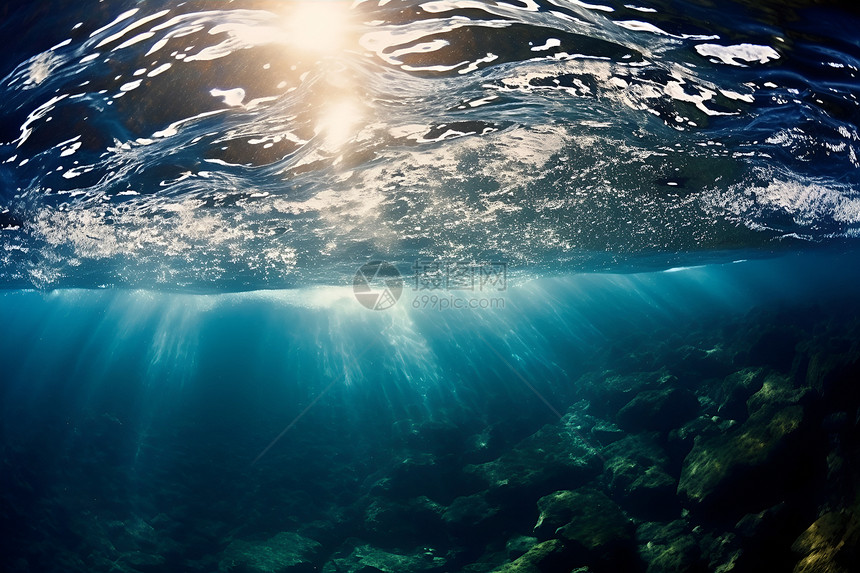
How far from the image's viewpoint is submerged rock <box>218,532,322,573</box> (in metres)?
12.7

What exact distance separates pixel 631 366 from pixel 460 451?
14.7m

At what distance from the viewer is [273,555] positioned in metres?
13.4

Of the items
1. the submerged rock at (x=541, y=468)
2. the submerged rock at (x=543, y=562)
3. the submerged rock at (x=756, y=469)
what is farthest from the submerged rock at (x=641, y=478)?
the submerged rock at (x=543, y=562)

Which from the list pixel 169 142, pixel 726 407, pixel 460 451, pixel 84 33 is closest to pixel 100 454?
pixel 460 451

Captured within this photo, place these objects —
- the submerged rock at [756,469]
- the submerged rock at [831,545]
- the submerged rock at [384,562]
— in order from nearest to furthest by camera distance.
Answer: the submerged rock at [831,545]
the submerged rock at [756,469]
the submerged rock at [384,562]

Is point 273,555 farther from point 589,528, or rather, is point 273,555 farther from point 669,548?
point 669,548

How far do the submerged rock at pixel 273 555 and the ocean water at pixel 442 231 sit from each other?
0.13 metres

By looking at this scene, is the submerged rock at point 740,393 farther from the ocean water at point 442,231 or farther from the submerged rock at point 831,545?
the submerged rock at point 831,545

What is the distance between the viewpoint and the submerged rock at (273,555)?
1273 centimetres

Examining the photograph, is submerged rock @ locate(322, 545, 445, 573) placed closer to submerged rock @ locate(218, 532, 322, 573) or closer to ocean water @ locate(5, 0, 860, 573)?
ocean water @ locate(5, 0, 860, 573)

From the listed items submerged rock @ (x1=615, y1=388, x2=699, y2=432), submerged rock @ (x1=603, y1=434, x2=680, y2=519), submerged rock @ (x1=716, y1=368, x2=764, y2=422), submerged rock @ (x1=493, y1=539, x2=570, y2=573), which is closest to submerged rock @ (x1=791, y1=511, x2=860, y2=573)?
submerged rock @ (x1=603, y1=434, x2=680, y2=519)

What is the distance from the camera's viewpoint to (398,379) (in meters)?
33.8

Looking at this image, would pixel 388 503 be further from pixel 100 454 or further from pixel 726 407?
pixel 100 454

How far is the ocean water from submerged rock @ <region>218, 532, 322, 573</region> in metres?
0.13
